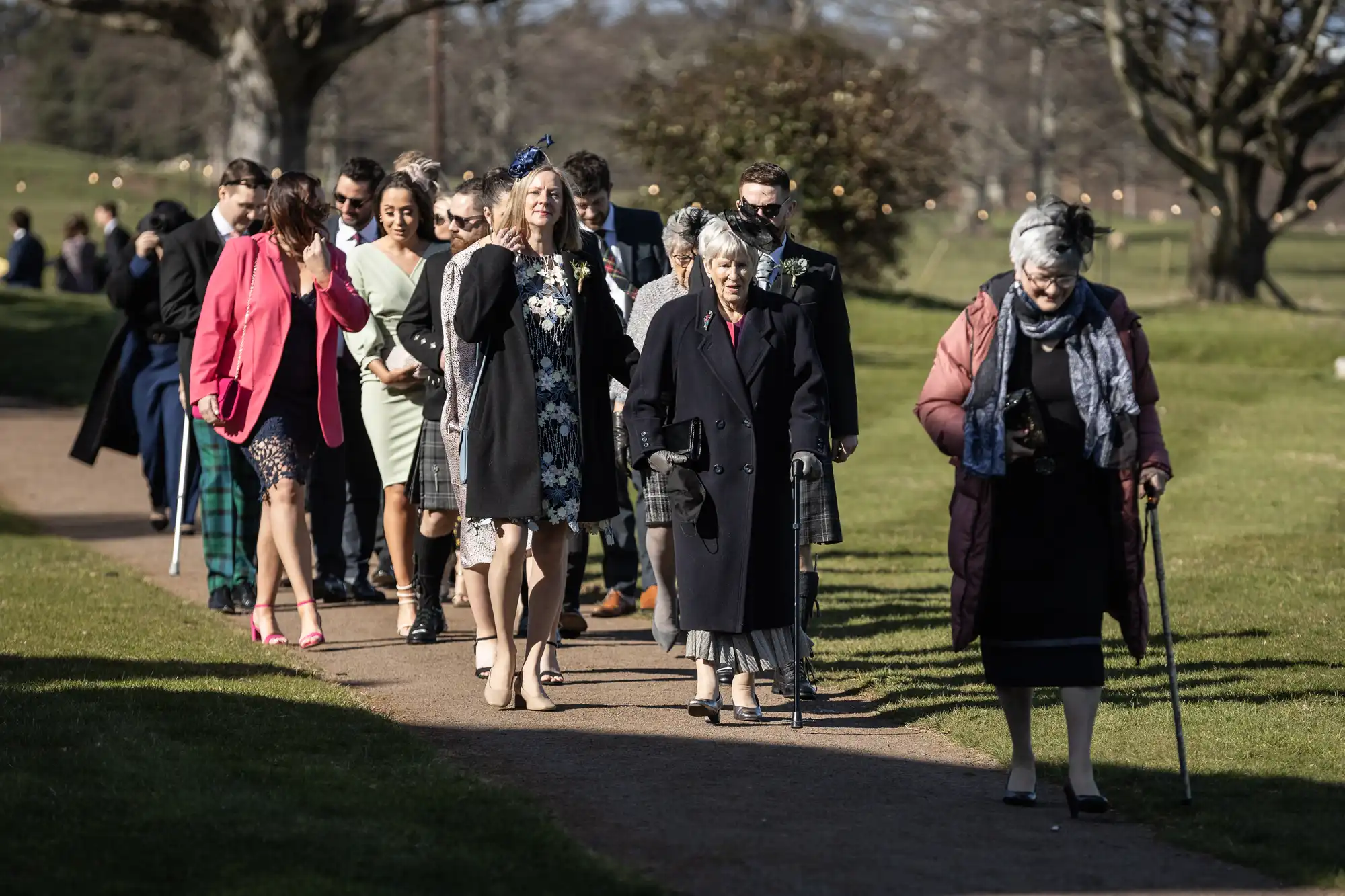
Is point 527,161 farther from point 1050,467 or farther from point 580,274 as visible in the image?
point 1050,467

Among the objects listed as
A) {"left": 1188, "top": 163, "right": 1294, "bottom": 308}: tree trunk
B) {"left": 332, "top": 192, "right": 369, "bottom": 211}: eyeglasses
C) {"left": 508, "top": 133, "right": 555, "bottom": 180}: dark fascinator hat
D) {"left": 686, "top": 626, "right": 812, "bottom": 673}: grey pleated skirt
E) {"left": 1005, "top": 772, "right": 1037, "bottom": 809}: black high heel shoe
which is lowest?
{"left": 1005, "top": 772, "right": 1037, "bottom": 809}: black high heel shoe

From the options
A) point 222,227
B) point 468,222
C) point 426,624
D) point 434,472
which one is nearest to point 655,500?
point 434,472

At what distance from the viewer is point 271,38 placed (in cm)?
2453

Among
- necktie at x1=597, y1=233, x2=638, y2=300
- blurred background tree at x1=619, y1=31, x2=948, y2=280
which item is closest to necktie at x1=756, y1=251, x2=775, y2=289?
necktie at x1=597, y1=233, x2=638, y2=300

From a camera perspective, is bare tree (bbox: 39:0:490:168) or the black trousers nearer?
the black trousers

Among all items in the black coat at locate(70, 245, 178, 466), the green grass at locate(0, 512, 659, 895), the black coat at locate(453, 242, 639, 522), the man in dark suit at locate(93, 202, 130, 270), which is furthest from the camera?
the man in dark suit at locate(93, 202, 130, 270)

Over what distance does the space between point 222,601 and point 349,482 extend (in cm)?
109

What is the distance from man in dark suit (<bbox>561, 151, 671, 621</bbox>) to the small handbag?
152cm

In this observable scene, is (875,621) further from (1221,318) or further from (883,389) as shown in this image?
(1221,318)

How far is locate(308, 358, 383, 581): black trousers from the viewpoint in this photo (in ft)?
33.2

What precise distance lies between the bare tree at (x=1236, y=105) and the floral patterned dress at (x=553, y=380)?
2535 cm

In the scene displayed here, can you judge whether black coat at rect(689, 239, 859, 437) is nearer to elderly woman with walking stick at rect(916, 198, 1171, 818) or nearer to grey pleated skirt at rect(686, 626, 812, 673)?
grey pleated skirt at rect(686, 626, 812, 673)

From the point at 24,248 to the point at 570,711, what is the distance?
24.6 metres

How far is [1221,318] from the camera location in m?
31.4
